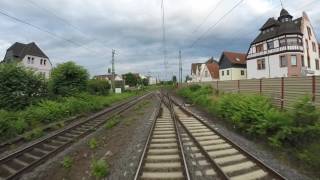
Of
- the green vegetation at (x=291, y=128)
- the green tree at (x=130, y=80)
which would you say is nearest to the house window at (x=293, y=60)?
the green vegetation at (x=291, y=128)

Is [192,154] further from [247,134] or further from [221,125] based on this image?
[221,125]

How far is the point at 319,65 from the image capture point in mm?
47469

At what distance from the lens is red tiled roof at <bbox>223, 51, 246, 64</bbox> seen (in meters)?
55.3

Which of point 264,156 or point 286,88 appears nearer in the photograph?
point 264,156

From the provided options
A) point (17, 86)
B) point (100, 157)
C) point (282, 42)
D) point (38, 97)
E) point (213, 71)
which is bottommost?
point (100, 157)

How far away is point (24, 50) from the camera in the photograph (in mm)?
51188

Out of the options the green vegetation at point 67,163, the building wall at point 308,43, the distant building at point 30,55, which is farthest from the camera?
the distant building at point 30,55

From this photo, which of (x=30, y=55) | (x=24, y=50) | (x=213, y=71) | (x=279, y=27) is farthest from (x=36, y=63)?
(x=279, y=27)

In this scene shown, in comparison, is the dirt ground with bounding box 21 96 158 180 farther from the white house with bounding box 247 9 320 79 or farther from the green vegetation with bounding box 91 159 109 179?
the white house with bounding box 247 9 320 79

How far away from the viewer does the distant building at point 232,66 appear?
54.8 metres

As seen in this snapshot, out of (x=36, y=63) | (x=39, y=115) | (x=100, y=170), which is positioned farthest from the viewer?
(x=36, y=63)

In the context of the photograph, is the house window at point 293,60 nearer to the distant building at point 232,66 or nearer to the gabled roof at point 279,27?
the gabled roof at point 279,27

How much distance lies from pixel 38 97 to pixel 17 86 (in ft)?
8.00

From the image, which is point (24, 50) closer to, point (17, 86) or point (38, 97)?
point (38, 97)
